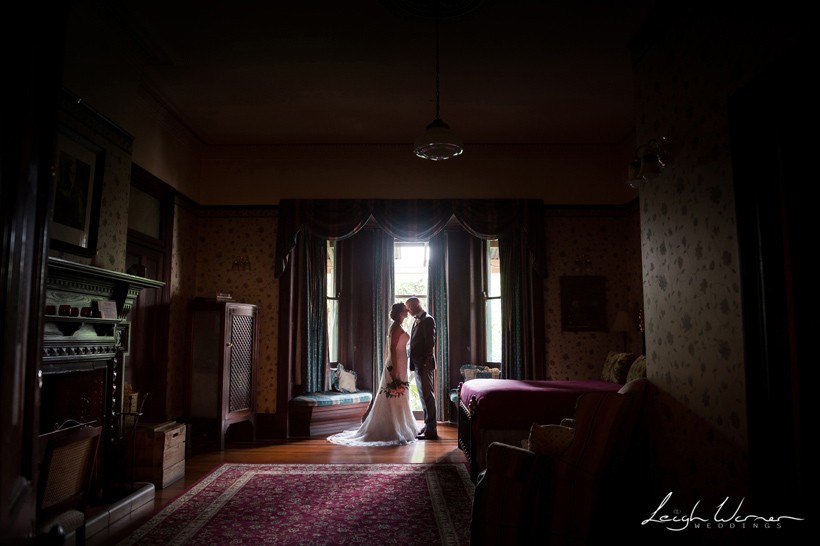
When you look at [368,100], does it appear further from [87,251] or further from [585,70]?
[87,251]

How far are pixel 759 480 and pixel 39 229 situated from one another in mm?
2735

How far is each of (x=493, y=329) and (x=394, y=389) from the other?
6.97 feet

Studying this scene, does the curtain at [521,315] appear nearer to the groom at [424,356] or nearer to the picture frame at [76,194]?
the groom at [424,356]

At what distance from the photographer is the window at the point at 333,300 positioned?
25.9ft

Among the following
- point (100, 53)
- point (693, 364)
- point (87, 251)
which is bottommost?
point (693, 364)

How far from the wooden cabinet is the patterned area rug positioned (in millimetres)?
998

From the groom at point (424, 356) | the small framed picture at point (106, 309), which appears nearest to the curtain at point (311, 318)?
the groom at point (424, 356)

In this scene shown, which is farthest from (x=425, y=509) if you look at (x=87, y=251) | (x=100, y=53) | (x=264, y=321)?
(x=100, y=53)

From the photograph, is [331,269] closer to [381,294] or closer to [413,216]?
[381,294]

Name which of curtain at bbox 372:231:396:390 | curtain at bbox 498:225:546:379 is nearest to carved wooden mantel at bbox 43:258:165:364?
curtain at bbox 372:231:396:390

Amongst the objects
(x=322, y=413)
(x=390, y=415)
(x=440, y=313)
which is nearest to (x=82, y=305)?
(x=322, y=413)

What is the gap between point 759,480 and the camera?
228 cm

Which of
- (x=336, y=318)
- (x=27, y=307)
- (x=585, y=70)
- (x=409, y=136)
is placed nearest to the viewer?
(x=27, y=307)

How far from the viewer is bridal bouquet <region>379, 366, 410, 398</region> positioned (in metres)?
6.41
